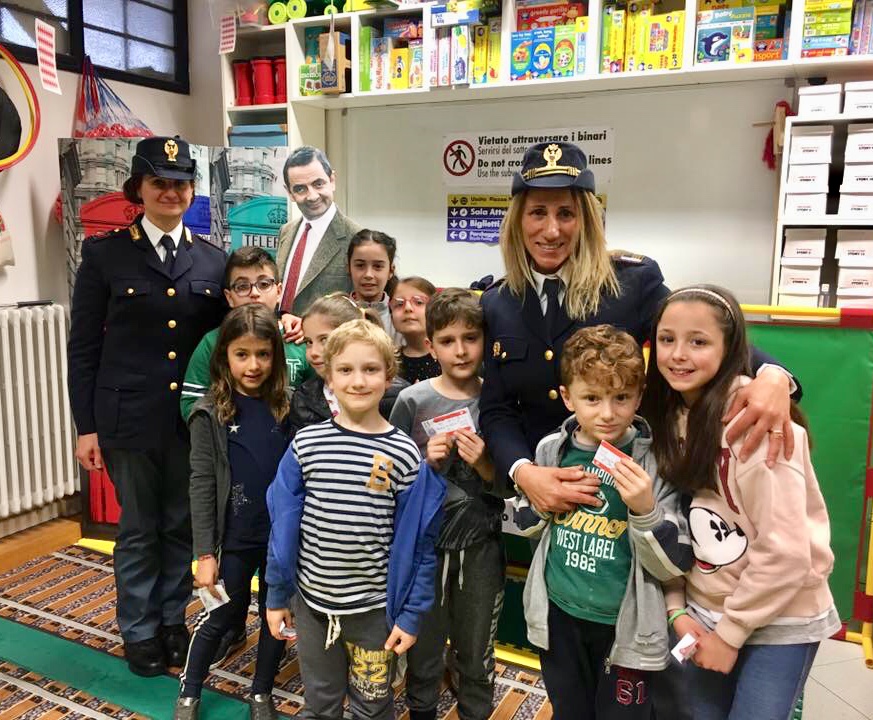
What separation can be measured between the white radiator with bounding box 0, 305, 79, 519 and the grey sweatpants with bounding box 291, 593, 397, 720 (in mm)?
2390

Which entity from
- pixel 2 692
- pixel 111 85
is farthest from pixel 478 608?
pixel 111 85

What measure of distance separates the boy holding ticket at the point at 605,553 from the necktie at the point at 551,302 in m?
0.15

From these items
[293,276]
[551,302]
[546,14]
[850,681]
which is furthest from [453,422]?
[546,14]

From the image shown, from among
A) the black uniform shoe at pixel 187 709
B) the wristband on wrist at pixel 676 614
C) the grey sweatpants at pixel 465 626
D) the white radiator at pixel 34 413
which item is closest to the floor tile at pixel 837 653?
the grey sweatpants at pixel 465 626

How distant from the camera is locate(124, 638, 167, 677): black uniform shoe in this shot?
96.4 inches

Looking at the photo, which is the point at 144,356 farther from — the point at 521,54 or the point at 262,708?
the point at 521,54

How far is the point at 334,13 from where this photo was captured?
3.71 m

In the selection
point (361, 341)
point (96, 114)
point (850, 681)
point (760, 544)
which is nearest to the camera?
point (760, 544)

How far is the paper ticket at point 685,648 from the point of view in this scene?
→ 1.36 m

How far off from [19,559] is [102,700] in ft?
4.61

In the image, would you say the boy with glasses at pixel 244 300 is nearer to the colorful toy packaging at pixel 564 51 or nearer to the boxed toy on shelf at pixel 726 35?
the colorful toy packaging at pixel 564 51

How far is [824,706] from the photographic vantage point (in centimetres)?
236

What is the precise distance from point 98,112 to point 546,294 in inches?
119

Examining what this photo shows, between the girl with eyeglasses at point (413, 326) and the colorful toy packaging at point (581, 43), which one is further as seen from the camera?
the colorful toy packaging at point (581, 43)
